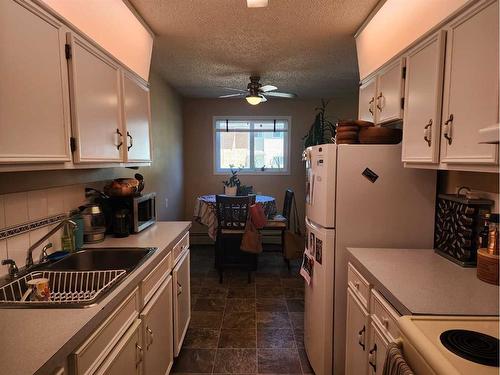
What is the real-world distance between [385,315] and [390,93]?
1.31 metres

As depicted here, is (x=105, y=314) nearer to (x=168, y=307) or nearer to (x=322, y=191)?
(x=168, y=307)

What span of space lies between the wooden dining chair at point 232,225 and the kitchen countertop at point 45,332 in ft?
7.71

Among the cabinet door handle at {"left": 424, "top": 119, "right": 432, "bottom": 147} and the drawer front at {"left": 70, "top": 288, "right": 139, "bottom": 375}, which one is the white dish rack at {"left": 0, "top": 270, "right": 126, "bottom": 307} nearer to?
the drawer front at {"left": 70, "top": 288, "right": 139, "bottom": 375}

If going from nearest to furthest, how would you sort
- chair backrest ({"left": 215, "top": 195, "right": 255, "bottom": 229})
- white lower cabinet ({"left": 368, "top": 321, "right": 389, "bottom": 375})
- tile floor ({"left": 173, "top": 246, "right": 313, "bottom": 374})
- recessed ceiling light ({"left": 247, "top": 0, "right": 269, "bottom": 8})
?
white lower cabinet ({"left": 368, "top": 321, "right": 389, "bottom": 375}) < recessed ceiling light ({"left": 247, "top": 0, "right": 269, "bottom": 8}) < tile floor ({"left": 173, "top": 246, "right": 313, "bottom": 374}) < chair backrest ({"left": 215, "top": 195, "right": 255, "bottom": 229})

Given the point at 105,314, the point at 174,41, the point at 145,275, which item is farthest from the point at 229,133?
the point at 105,314

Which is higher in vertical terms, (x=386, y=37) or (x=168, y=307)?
(x=386, y=37)

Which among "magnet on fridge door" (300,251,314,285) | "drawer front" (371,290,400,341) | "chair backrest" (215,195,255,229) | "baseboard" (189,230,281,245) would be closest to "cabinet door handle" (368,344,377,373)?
"drawer front" (371,290,400,341)

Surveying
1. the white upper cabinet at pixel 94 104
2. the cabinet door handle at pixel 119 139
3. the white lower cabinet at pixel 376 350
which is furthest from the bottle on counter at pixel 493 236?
the cabinet door handle at pixel 119 139

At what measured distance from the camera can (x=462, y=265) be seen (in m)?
1.53

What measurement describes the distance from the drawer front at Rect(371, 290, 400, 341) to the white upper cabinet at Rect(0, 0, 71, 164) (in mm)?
1477

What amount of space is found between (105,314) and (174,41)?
2.33 meters

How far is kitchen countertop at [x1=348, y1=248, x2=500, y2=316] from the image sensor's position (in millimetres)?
1123

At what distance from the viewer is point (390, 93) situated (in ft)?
6.30

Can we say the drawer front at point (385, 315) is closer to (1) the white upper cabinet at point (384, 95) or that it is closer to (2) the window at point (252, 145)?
(1) the white upper cabinet at point (384, 95)
